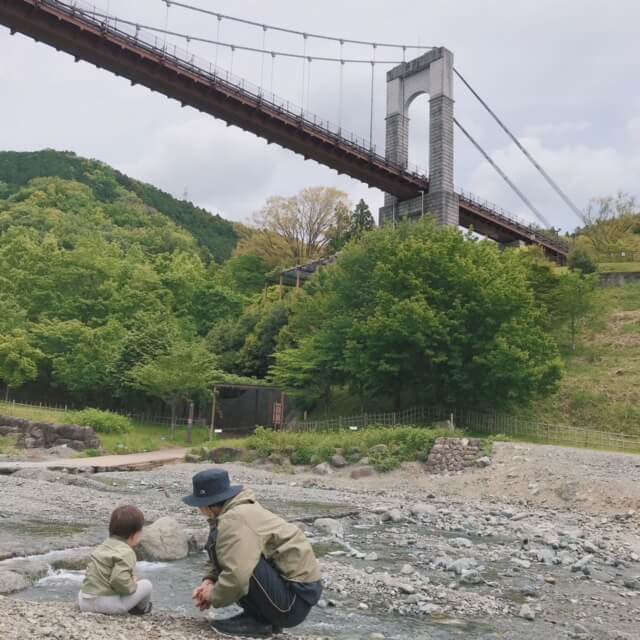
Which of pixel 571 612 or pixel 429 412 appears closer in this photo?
pixel 571 612

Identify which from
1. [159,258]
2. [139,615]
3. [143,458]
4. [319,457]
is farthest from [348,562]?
[159,258]

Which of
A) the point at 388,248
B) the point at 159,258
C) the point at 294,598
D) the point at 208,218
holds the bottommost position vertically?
the point at 294,598

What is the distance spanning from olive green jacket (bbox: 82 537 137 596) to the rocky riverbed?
0.90 feet

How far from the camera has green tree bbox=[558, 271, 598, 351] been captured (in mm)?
33062

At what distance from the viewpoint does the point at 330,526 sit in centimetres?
1210

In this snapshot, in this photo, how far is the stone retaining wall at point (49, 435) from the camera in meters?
26.5

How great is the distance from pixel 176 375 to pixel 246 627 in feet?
86.0

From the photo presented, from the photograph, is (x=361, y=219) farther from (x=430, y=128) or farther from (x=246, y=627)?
(x=246, y=627)

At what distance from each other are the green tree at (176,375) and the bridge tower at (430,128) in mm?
15521

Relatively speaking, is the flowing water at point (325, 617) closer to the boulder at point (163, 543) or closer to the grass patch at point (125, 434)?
the boulder at point (163, 543)

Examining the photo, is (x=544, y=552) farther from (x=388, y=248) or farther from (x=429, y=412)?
(x=388, y=248)

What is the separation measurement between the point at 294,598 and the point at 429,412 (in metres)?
21.9

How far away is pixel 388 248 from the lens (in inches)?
1125

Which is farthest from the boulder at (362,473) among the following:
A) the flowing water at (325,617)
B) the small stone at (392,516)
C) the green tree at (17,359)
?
the green tree at (17,359)
